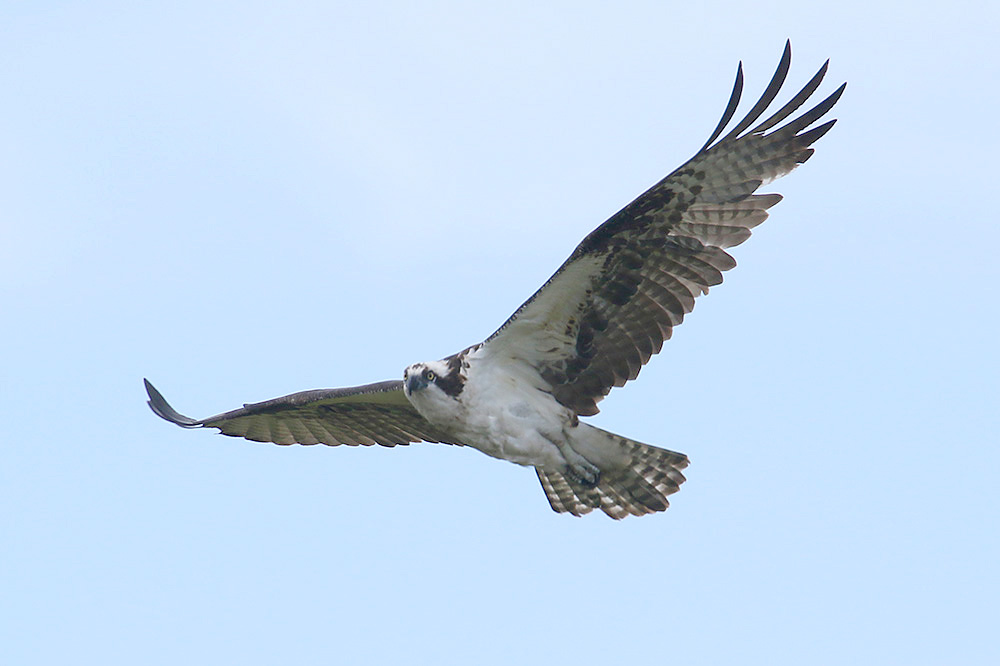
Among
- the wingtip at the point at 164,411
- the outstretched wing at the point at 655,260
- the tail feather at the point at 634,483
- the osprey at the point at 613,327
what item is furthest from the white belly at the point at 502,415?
the wingtip at the point at 164,411

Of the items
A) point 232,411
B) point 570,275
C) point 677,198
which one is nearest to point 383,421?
point 232,411

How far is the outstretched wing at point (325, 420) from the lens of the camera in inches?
411

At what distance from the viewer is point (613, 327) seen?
9078mm

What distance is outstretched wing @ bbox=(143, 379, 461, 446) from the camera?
1044 centimetres

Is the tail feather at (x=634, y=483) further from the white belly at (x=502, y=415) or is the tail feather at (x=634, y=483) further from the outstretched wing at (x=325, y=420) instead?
the outstretched wing at (x=325, y=420)

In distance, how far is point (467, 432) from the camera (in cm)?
913

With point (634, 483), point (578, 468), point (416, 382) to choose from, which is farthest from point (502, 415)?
point (634, 483)

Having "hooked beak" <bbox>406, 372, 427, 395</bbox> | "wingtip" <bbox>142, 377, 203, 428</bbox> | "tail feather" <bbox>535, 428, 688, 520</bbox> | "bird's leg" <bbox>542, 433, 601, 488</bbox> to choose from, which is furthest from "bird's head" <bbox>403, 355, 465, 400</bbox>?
"wingtip" <bbox>142, 377, 203, 428</bbox>

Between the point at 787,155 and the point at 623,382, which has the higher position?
the point at 787,155

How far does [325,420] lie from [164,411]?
1.34 m

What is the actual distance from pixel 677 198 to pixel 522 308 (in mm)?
1287

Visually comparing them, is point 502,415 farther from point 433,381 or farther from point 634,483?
point 634,483

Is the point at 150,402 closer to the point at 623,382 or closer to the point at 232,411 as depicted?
the point at 232,411

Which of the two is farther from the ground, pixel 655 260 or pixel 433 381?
pixel 655 260
